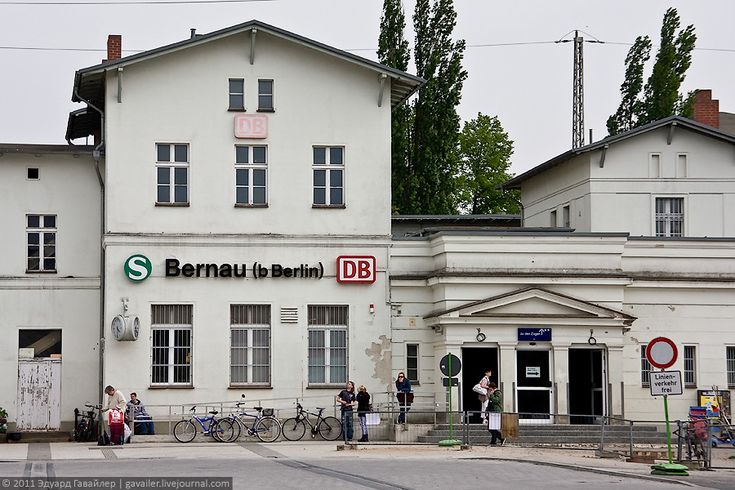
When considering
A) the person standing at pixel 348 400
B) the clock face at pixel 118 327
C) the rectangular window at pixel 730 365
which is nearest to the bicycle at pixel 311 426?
the person standing at pixel 348 400

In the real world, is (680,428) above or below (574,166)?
below

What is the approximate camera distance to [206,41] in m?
38.0

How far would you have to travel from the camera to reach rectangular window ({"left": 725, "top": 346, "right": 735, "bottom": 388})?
39344mm

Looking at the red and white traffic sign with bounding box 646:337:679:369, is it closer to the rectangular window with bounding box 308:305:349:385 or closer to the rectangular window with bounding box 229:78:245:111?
the rectangular window with bounding box 308:305:349:385

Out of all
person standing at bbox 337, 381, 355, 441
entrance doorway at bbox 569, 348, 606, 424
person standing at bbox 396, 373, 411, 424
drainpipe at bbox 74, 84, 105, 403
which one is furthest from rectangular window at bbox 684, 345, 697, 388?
drainpipe at bbox 74, 84, 105, 403

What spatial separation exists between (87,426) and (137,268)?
15.6 ft

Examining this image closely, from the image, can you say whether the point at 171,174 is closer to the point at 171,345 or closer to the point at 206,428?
the point at 171,345

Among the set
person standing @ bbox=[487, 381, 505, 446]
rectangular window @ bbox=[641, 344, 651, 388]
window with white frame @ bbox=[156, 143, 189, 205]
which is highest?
window with white frame @ bbox=[156, 143, 189, 205]

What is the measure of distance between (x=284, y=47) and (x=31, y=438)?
13001mm

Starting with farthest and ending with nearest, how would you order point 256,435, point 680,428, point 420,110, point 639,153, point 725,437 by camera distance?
point 420,110 → point 639,153 → point 256,435 → point 725,437 → point 680,428

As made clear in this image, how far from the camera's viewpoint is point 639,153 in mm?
42281

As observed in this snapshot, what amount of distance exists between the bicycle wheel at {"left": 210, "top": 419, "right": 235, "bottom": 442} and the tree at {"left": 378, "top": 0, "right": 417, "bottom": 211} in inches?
786

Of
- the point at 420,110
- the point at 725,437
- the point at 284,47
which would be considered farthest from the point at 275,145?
the point at 420,110

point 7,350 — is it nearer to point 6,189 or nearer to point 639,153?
point 6,189
